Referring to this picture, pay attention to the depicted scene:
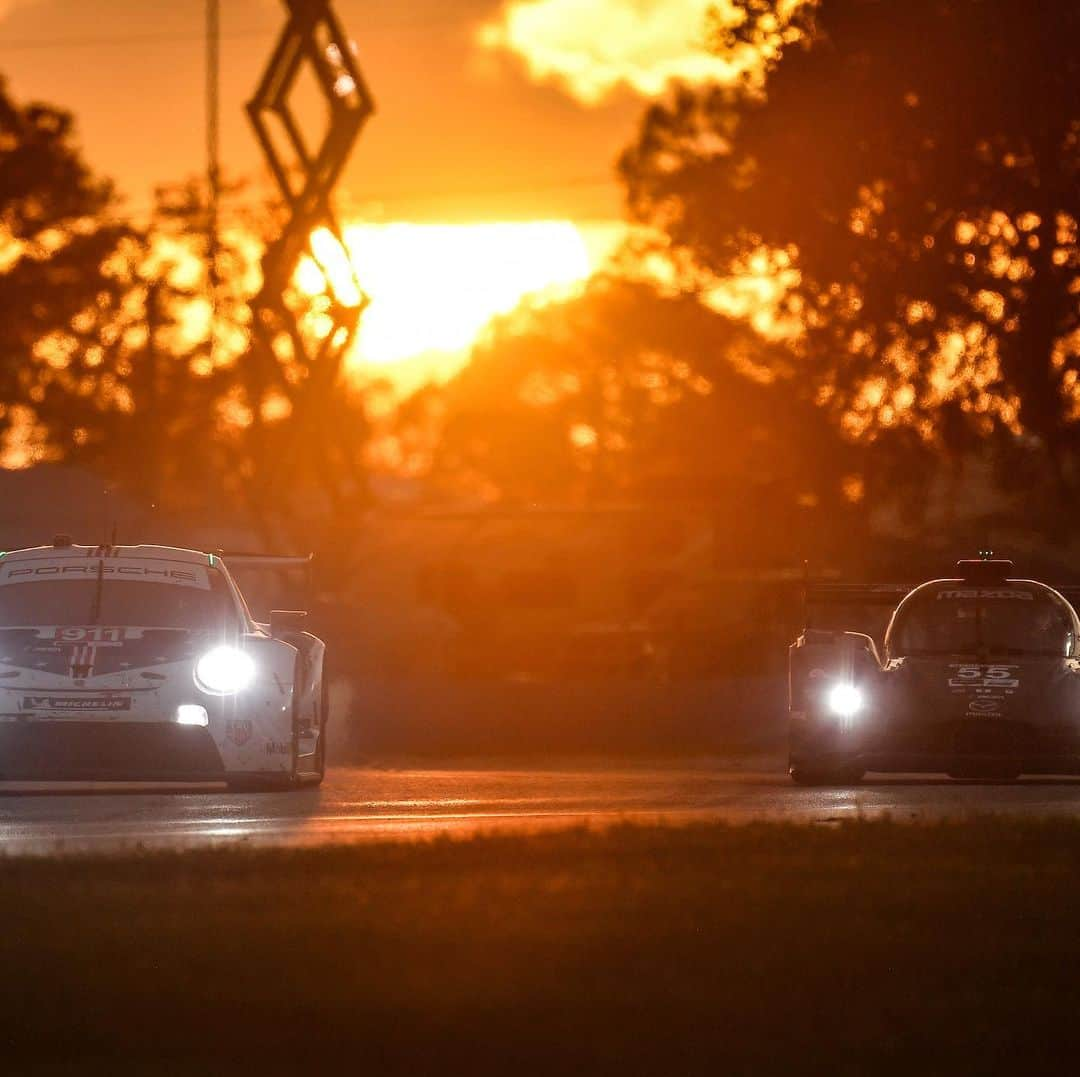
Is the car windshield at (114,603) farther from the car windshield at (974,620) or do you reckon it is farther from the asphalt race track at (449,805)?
the car windshield at (974,620)

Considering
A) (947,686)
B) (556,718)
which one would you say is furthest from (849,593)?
(556,718)

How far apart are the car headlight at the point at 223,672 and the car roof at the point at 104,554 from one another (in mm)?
1123

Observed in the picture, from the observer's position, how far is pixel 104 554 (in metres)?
16.2

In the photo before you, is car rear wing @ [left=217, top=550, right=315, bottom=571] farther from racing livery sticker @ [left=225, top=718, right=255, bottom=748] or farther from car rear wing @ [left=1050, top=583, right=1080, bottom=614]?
car rear wing @ [left=1050, top=583, right=1080, bottom=614]

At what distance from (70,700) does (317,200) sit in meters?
19.8

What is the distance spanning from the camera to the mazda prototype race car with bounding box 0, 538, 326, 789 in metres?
15.0

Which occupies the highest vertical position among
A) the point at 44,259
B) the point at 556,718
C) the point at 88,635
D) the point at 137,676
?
the point at 44,259

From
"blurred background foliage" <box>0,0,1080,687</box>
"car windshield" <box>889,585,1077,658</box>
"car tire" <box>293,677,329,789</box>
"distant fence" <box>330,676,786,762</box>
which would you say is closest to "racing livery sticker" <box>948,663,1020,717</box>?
"car windshield" <box>889,585,1077,658</box>

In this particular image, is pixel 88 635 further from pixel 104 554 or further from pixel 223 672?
pixel 104 554

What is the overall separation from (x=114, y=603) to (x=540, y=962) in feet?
27.1

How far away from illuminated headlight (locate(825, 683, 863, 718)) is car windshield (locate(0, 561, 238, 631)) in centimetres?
458

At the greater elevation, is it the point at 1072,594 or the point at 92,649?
the point at 1072,594

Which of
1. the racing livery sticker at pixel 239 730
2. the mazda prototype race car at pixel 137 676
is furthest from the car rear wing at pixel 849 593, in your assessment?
the racing livery sticker at pixel 239 730

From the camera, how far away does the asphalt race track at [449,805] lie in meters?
13.2
